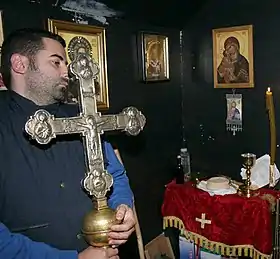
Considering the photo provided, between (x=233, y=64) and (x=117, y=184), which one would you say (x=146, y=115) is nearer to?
(x=233, y=64)

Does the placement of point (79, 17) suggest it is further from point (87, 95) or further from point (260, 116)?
point (260, 116)

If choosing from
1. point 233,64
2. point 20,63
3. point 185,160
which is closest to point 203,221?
point 185,160

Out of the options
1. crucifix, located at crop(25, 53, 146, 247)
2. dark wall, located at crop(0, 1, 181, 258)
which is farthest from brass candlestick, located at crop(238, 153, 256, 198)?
crucifix, located at crop(25, 53, 146, 247)

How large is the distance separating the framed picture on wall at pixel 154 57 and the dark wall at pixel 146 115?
0.15 ft

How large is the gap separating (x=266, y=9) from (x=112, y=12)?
91 cm

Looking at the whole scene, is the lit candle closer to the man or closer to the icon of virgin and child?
the icon of virgin and child

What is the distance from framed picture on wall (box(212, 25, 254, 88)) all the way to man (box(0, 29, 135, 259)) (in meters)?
1.34

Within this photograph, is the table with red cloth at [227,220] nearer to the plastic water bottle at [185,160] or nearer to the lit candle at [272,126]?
the lit candle at [272,126]

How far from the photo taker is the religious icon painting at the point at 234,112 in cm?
234

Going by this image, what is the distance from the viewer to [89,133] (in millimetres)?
1086

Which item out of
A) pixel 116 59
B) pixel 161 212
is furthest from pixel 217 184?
pixel 116 59

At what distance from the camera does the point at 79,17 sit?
1832 mm

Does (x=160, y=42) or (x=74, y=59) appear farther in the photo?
(x=160, y=42)

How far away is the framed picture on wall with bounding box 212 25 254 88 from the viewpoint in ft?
7.35
